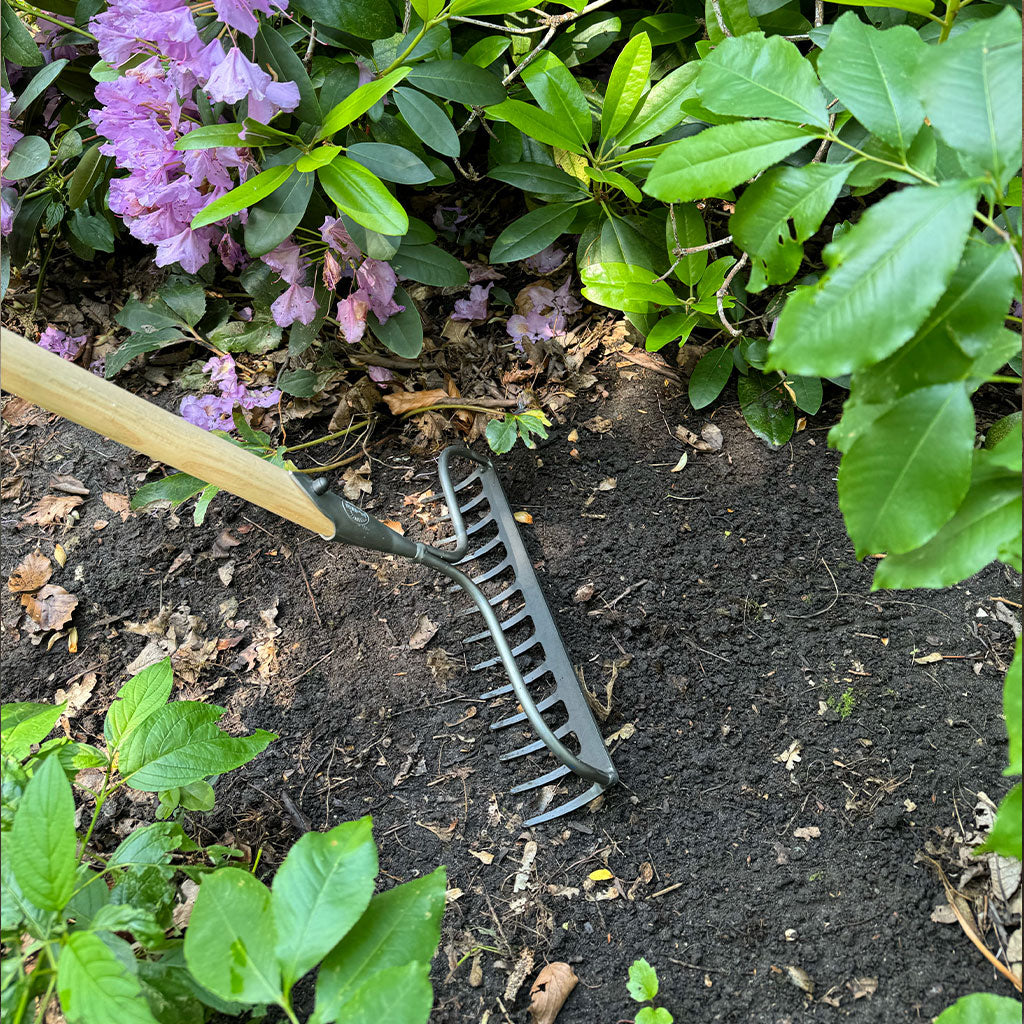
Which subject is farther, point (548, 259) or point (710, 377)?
point (548, 259)

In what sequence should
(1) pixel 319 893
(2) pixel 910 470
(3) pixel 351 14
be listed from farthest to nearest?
(3) pixel 351 14 < (1) pixel 319 893 < (2) pixel 910 470

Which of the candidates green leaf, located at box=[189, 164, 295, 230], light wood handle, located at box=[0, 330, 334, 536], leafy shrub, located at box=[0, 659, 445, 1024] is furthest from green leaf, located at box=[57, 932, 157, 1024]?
green leaf, located at box=[189, 164, 295, 230]

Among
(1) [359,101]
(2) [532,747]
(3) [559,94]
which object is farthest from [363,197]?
(2) [532,747]

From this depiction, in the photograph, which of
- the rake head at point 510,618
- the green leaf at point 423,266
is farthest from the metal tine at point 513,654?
the green leaf at point 423,266

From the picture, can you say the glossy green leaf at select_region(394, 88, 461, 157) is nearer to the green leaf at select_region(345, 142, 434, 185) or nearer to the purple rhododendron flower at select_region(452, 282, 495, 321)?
the green leaf at select_region(345, 142, 434, 185)

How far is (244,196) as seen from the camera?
4.11 feet

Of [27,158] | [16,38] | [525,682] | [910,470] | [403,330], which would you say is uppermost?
[16,38]

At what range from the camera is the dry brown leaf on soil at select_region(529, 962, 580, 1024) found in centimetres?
122

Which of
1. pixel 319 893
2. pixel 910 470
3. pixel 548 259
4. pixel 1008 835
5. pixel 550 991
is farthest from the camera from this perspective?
pixel 548 259

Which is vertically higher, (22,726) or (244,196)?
(244,196)

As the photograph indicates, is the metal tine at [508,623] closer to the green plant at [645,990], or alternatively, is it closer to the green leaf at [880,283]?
the green plant at [645,990]

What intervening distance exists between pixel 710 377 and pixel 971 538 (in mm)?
1002

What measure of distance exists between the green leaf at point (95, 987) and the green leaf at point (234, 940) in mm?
56

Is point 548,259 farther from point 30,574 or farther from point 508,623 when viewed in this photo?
point 30,574
